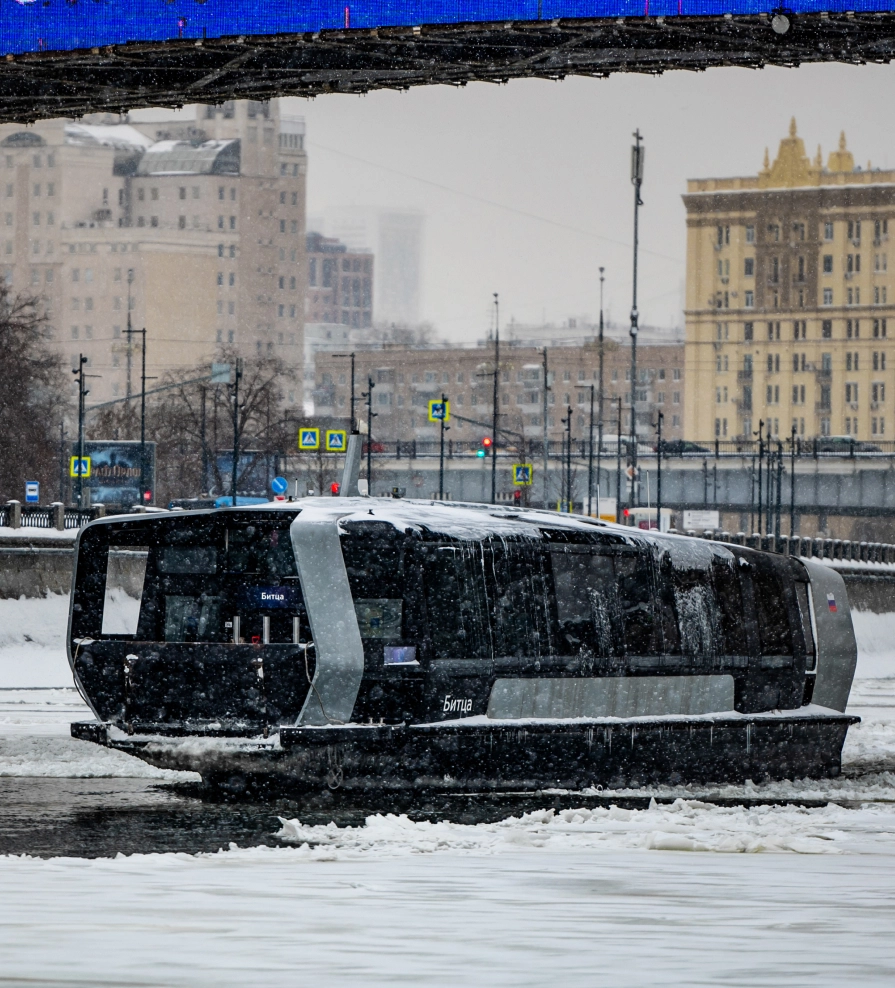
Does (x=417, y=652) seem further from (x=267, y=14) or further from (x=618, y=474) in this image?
(x=618, y=474)

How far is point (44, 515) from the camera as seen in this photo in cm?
5231

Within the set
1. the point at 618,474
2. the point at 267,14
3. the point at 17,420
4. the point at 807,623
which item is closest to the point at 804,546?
the point at 618,474

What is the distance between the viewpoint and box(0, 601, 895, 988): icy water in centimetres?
623

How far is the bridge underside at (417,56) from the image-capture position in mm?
29406

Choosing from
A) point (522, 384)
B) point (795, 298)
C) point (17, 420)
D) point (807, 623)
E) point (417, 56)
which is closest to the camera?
point (807, 623)

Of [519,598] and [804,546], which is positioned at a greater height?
[519,598]

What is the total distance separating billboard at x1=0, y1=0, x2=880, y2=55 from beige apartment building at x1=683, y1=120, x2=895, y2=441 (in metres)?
133

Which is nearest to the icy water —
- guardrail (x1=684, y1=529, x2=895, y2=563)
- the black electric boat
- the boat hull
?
the boat hull

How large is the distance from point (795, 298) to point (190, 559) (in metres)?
156

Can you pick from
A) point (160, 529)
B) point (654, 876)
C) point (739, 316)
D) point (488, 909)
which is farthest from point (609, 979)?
point (739, 316)

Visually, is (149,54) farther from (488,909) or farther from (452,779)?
(488,909)

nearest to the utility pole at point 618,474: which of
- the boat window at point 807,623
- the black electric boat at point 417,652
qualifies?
the boat window at point 807,623

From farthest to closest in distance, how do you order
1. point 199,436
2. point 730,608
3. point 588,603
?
point 199,436
point 730,608
point 588,603

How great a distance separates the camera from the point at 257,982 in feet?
19.3
